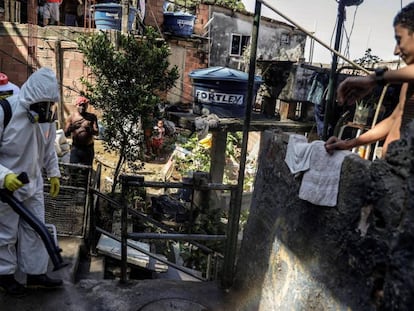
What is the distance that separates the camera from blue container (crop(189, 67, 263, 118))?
6.64 m

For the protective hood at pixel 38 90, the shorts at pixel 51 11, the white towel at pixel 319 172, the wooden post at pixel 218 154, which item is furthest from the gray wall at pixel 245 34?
the white towel at pixel 319 172

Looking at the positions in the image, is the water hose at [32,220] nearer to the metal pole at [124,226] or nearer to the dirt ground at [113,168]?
the metal pole at [124,226]

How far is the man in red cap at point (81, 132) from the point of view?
266 inches

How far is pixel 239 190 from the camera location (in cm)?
335

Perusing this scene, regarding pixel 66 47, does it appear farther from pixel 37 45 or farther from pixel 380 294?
pixel 380 294

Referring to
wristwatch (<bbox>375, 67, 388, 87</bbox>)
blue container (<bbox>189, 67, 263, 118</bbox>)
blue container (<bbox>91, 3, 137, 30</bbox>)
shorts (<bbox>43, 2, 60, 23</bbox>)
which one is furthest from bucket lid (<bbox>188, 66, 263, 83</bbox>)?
shorts (<bbox>43, 2, 60, 23</bbox>)

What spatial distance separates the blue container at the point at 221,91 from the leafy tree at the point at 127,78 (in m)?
0.61

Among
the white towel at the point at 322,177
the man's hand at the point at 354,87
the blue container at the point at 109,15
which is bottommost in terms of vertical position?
the white towel at the point at 322,177

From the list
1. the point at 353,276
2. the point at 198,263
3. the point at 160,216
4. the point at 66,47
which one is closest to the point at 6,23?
the point at 66,47

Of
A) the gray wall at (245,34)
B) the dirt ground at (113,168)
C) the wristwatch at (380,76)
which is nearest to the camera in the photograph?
the wristwatch at (380,76)

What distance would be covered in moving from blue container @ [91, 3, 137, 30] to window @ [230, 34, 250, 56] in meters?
5.94

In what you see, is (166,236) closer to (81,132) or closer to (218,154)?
(81,132)

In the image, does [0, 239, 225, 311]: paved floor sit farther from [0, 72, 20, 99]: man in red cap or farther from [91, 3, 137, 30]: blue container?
[91, 3, 137, 30]: blue container

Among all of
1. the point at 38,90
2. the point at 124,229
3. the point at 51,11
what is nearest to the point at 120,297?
the point at 124,229
